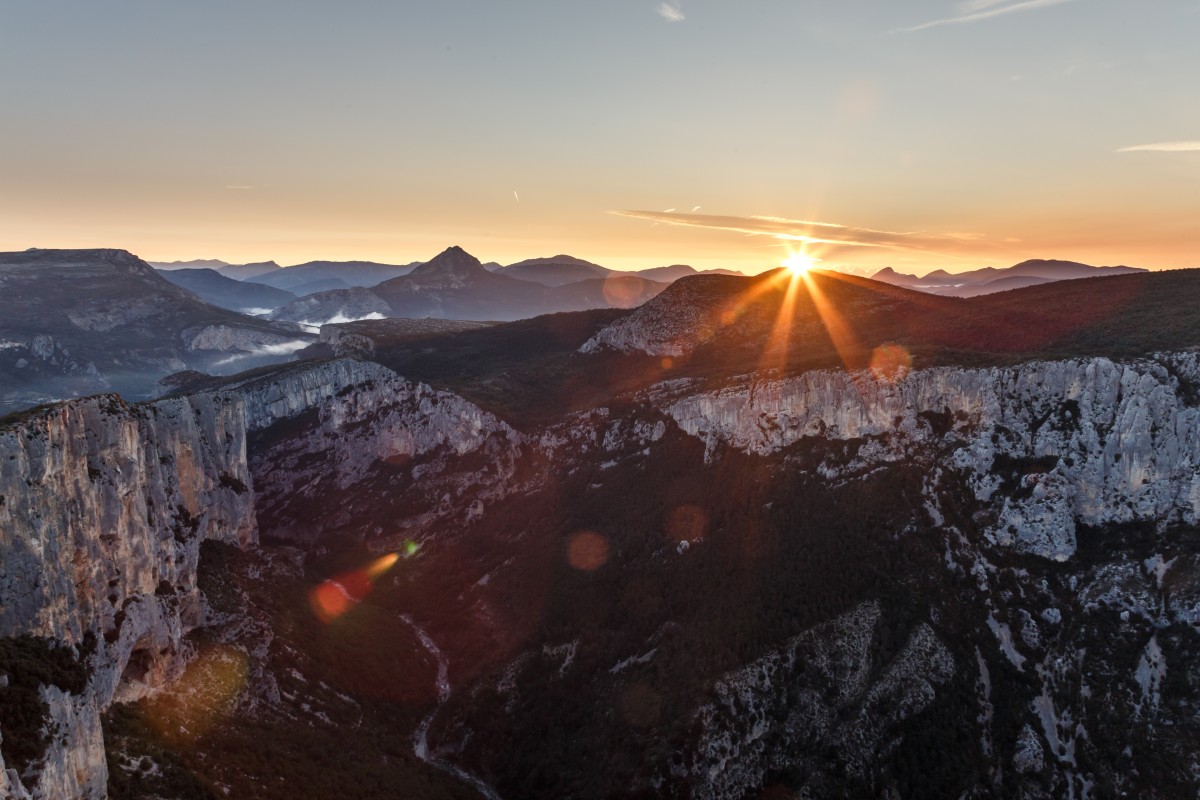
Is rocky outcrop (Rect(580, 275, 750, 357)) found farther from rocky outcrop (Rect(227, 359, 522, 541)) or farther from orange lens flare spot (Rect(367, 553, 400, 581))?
orange lens flare spot (Rect(367, 553, 400, 581))

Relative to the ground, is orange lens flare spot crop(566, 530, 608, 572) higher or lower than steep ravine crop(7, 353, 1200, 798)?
lower

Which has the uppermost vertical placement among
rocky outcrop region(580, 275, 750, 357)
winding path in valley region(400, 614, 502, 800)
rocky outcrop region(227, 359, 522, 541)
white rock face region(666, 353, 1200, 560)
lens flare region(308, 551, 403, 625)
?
rocky outcrop region(580, 275, 750, 357)

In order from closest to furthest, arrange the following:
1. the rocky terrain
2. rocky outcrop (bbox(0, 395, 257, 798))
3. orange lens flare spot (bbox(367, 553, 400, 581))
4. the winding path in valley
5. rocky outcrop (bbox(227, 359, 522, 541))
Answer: rocky outcrop (bbox(0, 395, 257, 798)), the rocky terrain, the winding path in valley, orange lens flare spot (bbox(367, 553, 400, 581)), rocky outcrop (bbox(227, 359, 522, 541))

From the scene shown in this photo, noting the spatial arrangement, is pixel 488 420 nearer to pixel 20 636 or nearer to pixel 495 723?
pixel 495 723

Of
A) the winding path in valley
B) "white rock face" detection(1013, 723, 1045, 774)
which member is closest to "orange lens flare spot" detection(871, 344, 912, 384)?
"white rock face" detection(1013, 723, 1045, 774)

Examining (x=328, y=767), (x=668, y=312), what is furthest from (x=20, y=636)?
(x=668, y=312)
